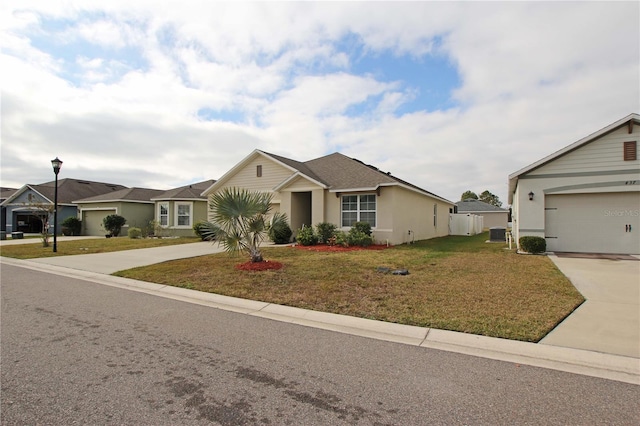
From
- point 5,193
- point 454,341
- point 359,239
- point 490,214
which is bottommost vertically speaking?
point 454,341

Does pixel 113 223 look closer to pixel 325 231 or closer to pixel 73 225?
pixel 73 225

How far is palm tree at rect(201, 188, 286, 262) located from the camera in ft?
34.5

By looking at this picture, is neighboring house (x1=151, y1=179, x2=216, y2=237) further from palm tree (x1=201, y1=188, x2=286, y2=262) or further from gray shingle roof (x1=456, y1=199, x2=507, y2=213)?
gray shingle roof (x1=456, y1=199, x2=507, y2=213)

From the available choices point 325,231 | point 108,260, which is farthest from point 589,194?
point 108,260

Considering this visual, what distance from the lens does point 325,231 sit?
692 inches

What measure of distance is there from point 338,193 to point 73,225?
25.1 meters

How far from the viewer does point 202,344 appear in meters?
4.70

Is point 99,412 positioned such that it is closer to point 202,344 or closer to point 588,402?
point 202,344

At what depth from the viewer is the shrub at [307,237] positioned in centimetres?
1716

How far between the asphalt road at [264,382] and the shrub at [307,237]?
11.6 meters

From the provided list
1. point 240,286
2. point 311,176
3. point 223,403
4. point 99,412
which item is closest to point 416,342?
point 223,403

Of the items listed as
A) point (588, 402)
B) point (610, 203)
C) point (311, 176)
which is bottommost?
point (588, 402)

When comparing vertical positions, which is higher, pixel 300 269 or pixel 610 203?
pixel 610 203

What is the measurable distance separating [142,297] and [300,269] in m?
4.34
